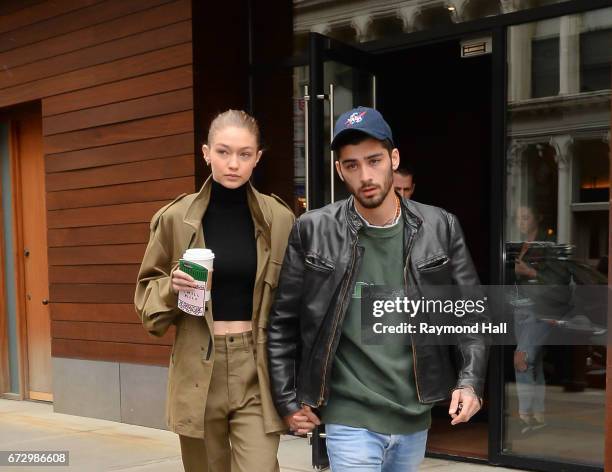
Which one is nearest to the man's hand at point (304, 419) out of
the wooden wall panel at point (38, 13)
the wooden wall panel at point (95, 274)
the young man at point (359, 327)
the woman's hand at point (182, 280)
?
the young man at point (359, 327)

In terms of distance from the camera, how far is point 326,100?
209 inches

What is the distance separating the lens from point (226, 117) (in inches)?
125

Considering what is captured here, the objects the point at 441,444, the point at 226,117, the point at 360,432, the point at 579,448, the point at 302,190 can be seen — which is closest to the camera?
the point at 360,432

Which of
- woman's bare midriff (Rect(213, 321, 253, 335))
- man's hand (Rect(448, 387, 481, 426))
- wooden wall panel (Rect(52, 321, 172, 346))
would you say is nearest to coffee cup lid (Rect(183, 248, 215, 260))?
woman's bare midriff (Rect(213, 321, 253, 335))

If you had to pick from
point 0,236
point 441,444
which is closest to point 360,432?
point 441,444

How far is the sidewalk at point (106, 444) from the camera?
5582 mm

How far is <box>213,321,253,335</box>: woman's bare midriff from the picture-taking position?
316 cm

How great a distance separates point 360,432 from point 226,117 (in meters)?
1.36

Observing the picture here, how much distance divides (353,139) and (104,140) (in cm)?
486

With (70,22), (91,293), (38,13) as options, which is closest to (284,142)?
(91,293)

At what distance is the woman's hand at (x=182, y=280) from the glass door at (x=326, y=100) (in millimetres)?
2476

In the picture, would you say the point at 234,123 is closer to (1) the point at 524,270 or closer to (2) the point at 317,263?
(2) the point at 317,263

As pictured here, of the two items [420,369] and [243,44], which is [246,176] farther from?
[243,44]

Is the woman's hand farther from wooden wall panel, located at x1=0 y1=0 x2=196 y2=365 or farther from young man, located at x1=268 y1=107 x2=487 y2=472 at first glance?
wooden wall panel, located at x1=0 y1=0 x2=196 y2=365
